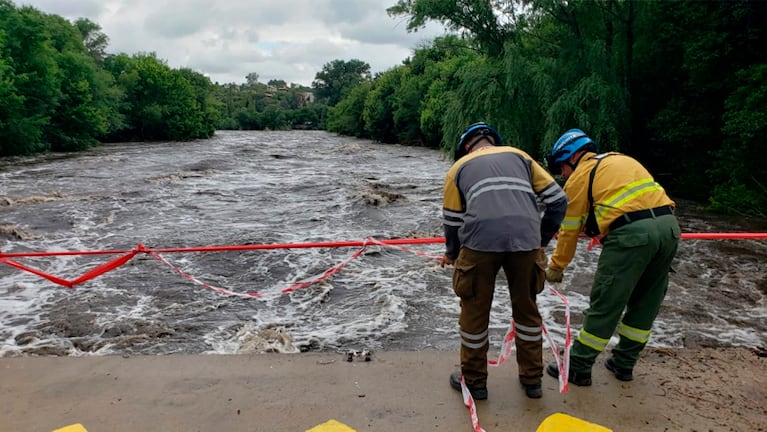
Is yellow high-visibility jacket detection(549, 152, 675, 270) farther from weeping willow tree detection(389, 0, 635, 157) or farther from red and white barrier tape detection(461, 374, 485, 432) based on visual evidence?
weeping willow tree detection(389, 0, 635, 157)

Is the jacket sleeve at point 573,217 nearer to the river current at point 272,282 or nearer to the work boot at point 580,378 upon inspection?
the work boot at point 580,378

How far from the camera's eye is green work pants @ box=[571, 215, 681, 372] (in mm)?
3420

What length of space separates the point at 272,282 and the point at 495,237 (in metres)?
5.88

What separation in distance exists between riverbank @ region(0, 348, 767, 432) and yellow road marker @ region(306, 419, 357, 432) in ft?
0.15

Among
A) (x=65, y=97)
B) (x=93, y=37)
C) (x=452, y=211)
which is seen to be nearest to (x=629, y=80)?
(x=452, y=211)

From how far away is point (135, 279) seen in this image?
8328 mm

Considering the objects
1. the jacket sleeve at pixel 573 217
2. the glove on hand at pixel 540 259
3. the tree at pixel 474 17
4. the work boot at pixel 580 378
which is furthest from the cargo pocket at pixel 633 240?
the tree at pixel 474 17

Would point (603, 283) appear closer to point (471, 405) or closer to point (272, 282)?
point (471, 405)

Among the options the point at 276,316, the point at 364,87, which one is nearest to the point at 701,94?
the point at 276,316

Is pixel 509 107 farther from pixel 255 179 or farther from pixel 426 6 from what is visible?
pixel 255 179

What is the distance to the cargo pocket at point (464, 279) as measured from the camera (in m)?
3.29

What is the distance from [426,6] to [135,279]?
12.9m

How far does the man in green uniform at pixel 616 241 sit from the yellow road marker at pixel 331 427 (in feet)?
5.30

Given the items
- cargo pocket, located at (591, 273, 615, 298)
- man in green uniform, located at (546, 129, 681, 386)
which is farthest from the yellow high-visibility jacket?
cargo pocket, located at (591, 273, 615, 298)
